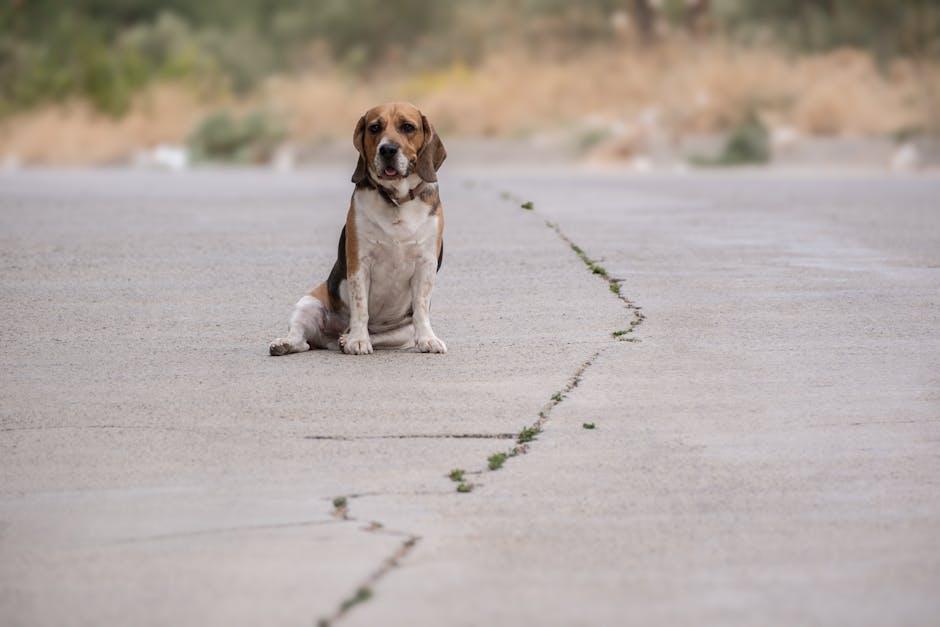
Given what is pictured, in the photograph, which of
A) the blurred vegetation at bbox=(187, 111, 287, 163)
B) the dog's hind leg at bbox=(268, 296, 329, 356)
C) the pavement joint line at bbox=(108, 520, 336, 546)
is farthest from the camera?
the blurred vegetation at bbox=(187, 111, 287, 163)

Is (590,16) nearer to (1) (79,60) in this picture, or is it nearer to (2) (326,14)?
(2) (326,14)

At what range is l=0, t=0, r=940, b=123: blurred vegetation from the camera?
46.9m

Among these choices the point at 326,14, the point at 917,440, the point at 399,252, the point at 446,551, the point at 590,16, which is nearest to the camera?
the point at 446,551

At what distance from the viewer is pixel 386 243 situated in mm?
9352

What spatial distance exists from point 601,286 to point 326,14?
5007 cm

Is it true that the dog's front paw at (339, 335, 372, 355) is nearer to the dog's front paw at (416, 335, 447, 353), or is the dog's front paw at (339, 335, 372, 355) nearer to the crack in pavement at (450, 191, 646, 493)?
the dog's front paw at (416, 335, 447, 353)

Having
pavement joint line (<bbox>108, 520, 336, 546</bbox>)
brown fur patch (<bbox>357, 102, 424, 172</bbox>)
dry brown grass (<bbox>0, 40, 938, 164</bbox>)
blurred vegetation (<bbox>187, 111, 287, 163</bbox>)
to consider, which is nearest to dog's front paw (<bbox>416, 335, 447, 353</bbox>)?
brown fur patch (<bbox>357, 102, 424, 172</bbox>)

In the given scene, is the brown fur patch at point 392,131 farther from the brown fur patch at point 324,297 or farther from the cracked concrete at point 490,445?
the cracked concrete at point 490,445

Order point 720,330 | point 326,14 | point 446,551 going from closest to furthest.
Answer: point 446,551, point 720,330, point 326,14

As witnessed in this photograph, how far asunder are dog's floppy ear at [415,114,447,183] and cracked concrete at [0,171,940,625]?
0.91 m

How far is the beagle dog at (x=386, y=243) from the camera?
934 cm

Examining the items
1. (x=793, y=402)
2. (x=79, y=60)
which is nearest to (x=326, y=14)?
(x=79, y=60)

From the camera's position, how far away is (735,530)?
583 centimetres

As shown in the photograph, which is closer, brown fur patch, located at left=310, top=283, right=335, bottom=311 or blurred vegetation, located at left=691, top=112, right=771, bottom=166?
brown fur patch, located at left=310, top=283, right=335, bottom=311
